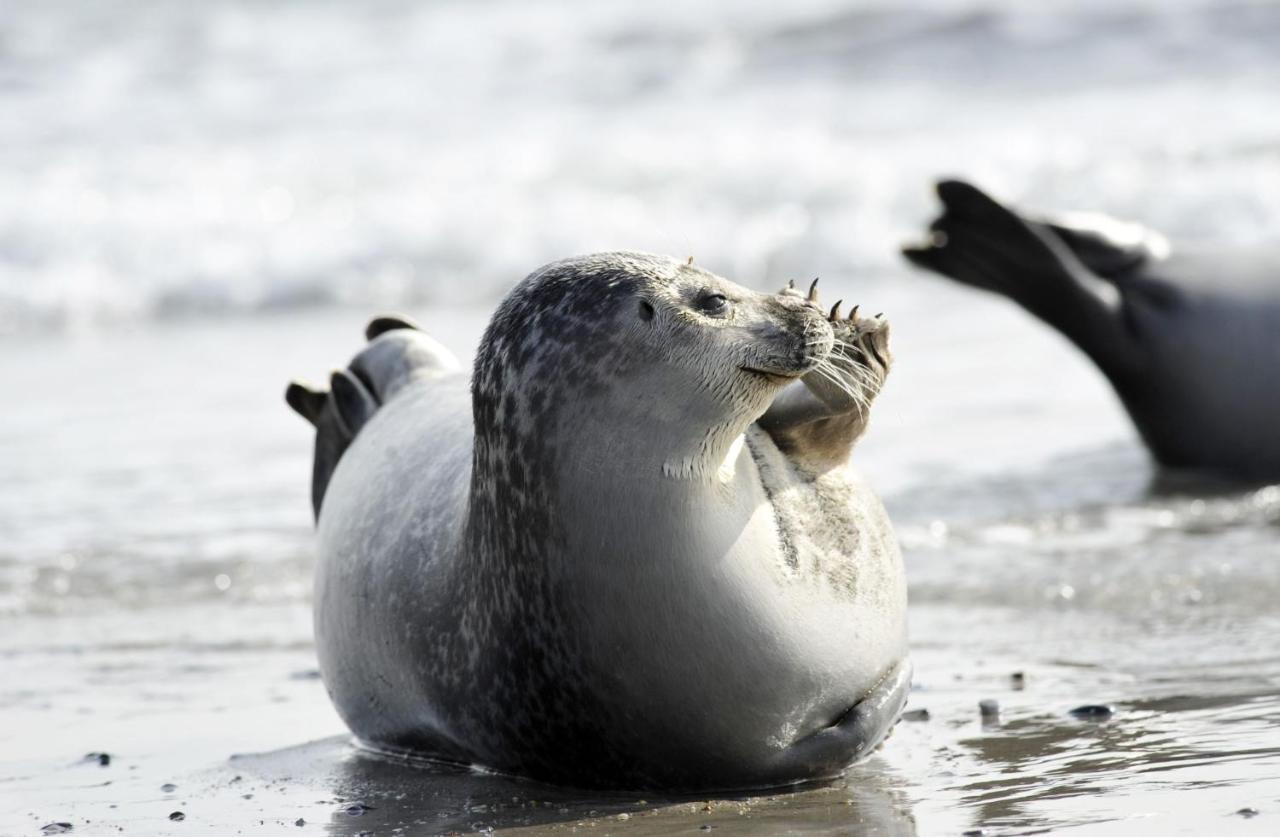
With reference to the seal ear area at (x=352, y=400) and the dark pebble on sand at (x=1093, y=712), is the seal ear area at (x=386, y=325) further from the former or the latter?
the dark pebble on sand at (x=1093, y=712)

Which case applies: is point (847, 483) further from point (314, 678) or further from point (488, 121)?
point (488, 121)

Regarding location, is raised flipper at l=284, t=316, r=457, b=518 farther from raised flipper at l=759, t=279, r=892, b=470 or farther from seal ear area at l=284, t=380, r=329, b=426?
raised flipper at l=759, t=279, r=892, b=470

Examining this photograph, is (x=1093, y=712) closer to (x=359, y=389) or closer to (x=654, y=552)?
(x=654, y=552)

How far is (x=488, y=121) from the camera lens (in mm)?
19031

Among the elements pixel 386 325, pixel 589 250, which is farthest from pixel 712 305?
pixel 589 250

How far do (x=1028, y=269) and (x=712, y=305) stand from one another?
3.98 m

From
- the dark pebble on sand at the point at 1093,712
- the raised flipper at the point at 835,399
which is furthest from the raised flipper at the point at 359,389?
the dark pebble on sand at the point at 1093,712

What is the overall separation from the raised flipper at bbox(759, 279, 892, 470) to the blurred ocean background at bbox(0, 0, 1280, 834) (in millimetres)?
641

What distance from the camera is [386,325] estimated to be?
5.62 metres

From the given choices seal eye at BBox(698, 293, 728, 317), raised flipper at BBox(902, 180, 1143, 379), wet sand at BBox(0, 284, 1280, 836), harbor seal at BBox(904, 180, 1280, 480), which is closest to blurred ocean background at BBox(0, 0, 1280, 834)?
wet sand at BBox(0, 284, 1280, 836)

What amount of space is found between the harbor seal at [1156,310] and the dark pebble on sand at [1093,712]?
3.22 m

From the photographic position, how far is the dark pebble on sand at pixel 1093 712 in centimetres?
446

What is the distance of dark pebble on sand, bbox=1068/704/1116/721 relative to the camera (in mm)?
4457

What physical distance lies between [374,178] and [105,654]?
36.9ft
